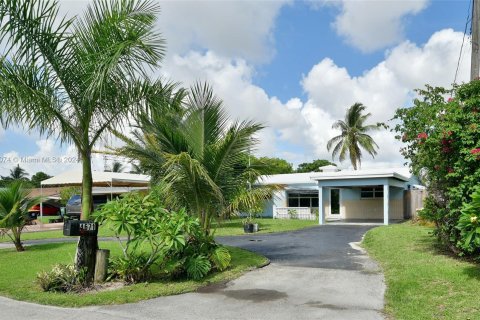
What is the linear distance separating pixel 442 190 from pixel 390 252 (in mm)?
2337

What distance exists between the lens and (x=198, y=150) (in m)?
9.16

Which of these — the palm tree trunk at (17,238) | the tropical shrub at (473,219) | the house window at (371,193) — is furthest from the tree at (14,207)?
the house window at (371,193)

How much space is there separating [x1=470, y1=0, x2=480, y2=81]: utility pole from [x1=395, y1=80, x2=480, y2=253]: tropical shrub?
3.50 ft

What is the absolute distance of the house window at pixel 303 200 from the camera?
3045cm

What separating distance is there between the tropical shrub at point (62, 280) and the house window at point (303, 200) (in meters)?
24.1

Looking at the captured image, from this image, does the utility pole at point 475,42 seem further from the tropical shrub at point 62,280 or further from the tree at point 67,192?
the tree at point 67,192

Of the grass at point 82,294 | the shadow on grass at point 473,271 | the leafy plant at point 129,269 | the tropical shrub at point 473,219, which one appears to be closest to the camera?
the tropical shrub at point 473,219

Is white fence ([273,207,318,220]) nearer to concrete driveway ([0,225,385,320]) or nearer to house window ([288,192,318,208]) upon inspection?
house window ([288,192,318,208])

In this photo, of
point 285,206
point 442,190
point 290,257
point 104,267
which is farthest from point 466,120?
point 285,206

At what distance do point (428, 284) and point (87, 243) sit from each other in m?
5.89

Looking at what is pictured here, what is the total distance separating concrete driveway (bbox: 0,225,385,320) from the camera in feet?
19.6

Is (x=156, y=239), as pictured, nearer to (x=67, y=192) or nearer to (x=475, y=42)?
(x=475, y=42)

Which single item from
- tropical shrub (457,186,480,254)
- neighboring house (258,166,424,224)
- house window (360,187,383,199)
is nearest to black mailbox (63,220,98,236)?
tropical shrub (457,186,480,254)

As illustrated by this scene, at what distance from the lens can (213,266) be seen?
343 inches
